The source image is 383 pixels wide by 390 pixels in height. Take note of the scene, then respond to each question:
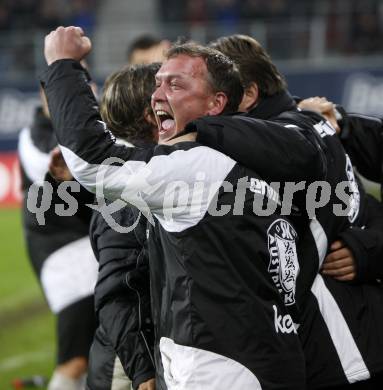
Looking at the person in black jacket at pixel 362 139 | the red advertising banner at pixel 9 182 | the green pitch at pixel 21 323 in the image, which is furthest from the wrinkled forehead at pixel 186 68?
the red advertising banner at pixel 9 182

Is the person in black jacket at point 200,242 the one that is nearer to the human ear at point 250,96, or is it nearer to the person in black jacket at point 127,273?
the person in black jacket at point 127,273

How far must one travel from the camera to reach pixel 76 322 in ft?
16.3

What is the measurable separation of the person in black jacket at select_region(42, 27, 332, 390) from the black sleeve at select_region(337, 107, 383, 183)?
3.09ft

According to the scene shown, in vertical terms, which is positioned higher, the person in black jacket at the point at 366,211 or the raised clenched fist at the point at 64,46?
the raised clenched fist at the point at 64,46

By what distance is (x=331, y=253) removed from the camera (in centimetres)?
322

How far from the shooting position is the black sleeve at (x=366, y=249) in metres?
3.23

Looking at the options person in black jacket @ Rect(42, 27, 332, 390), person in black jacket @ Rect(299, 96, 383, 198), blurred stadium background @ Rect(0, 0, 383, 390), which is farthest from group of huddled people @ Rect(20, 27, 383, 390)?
blurred stadium background @ Rect(0, 0, 383, 390)

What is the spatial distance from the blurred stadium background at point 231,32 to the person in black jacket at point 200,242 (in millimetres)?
11422

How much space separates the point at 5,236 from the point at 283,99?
32.2 ft

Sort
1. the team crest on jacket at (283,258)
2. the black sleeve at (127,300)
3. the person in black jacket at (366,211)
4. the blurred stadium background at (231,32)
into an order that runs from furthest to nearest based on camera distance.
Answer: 1. the blurred stadium background at (231,32)
2. the person in black jacket at (366,211)
3. the black sleeve at (127,300)
4. the team crest on jacket at (283,258)

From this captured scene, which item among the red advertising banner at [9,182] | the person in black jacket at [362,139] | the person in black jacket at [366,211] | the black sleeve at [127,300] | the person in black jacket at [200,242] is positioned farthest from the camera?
the red advertising banner at [9,182]

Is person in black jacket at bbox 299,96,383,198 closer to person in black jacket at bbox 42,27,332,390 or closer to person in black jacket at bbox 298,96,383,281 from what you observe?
person in black jacket at bbox 298,96,383,281

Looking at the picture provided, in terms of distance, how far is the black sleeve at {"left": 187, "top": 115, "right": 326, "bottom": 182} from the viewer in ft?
8.88

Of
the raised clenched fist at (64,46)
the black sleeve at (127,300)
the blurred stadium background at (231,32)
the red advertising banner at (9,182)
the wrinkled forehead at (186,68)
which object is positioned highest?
the raised clenched fist at (64,46)
